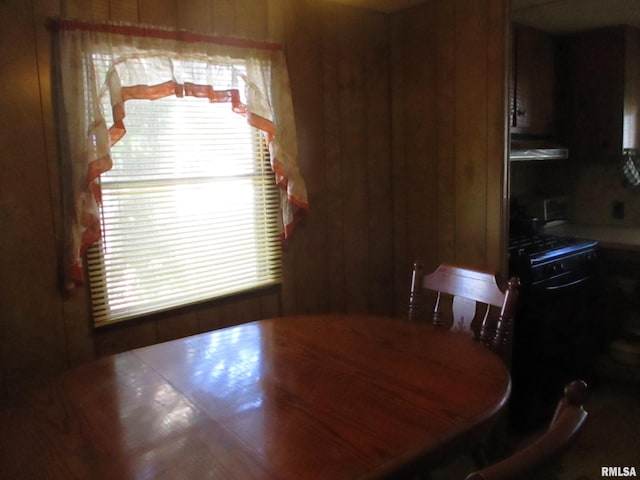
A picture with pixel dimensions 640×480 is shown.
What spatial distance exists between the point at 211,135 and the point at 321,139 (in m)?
0.63

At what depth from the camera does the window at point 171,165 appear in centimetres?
186

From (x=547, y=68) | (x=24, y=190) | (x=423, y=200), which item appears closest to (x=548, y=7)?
(x=547, y=68)

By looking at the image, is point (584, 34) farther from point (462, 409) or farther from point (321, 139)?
point (462, 409)

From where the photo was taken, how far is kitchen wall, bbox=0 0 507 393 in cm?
179

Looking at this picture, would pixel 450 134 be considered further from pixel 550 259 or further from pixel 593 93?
pixel 593 93

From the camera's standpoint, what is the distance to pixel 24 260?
1.81 m

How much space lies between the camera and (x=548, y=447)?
0.75 meters

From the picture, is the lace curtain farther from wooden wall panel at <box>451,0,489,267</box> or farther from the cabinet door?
the cabinet door

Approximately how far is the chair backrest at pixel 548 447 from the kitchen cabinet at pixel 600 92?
9.43ft

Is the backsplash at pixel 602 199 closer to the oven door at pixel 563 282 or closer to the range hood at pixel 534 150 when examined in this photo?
the range hood at pixel 534 150

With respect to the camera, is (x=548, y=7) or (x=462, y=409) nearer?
(x=462, y=409)

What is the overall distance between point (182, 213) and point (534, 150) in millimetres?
1960

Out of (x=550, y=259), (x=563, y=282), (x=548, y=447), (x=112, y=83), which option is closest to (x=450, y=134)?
(x=550, y=259)

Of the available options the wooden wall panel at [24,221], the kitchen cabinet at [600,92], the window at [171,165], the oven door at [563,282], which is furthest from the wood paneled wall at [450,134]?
the wooden wall panel at [24,221]
